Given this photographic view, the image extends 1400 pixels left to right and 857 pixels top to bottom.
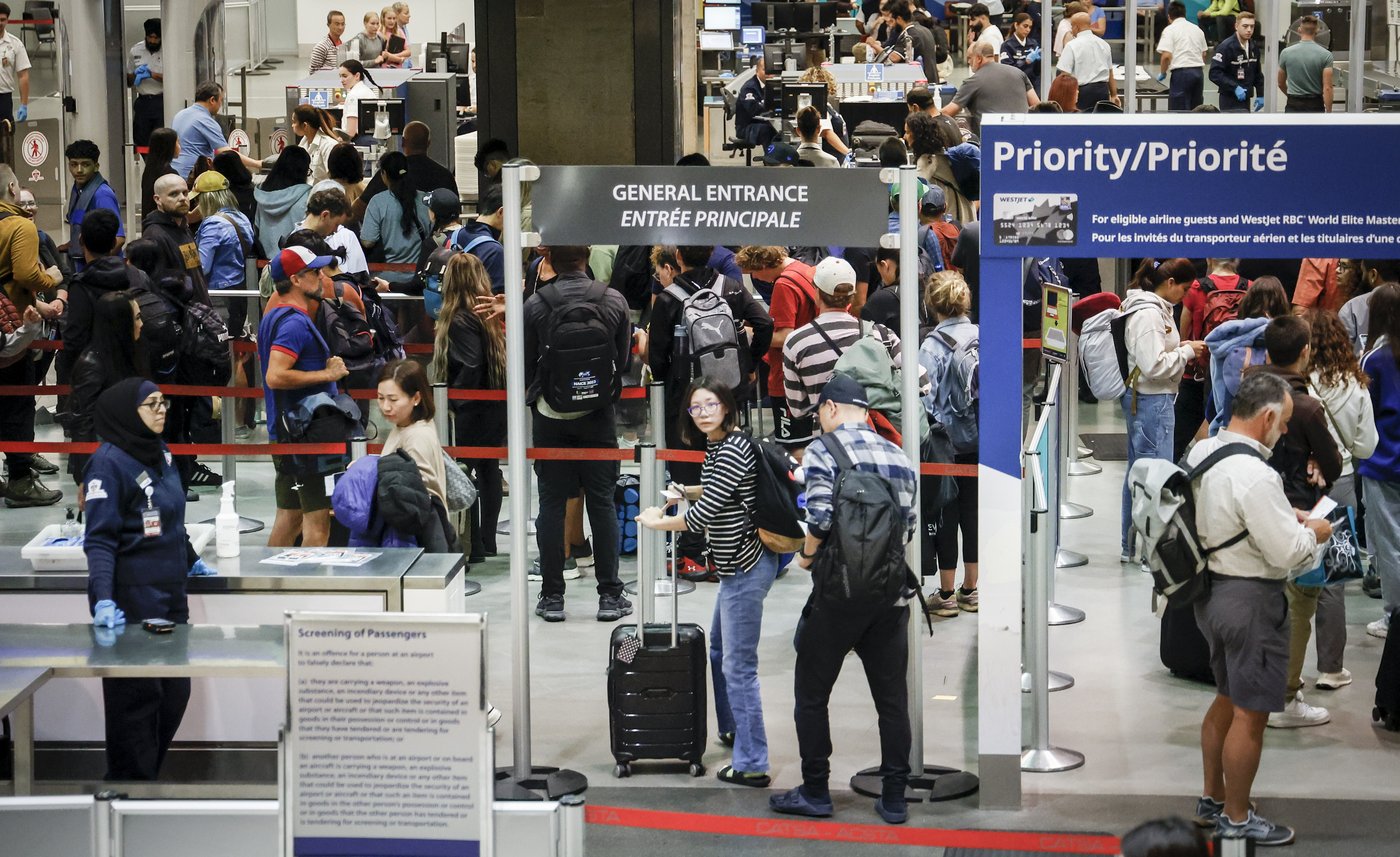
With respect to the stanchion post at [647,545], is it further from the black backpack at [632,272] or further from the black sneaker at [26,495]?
the black sneaker at [26,495]

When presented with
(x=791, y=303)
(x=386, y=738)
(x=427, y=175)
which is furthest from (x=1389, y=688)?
(x=427, y=175)

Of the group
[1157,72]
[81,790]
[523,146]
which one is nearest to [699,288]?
[81,790]

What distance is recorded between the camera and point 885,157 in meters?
11.7

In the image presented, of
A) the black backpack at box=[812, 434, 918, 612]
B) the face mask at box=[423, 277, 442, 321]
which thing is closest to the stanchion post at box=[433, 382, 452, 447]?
the face mask at box=[423, 277, 442, 321]

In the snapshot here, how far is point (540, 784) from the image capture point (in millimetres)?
7066

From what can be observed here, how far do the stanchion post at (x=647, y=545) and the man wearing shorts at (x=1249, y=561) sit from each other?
2242 millimetres

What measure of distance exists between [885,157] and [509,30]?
5.19 metres

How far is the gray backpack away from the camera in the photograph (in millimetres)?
9531

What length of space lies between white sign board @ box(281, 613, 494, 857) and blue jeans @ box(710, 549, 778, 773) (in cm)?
186

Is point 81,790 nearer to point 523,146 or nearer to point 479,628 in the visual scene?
point 479,628

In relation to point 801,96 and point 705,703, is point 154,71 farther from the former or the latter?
point 705,703

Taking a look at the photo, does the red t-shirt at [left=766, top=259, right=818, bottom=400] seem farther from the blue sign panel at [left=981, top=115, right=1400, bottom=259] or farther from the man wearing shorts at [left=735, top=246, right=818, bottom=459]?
the blue sign panel at [left=981, top=115, right=1400, bottom=259]

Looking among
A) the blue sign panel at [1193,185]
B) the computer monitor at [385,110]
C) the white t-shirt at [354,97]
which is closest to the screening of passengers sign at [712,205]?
the blue sign panel at [1193,185]

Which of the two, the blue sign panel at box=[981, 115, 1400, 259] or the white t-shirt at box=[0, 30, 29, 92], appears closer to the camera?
the blue sign panel at box=[981, 115, 1400, 259]
